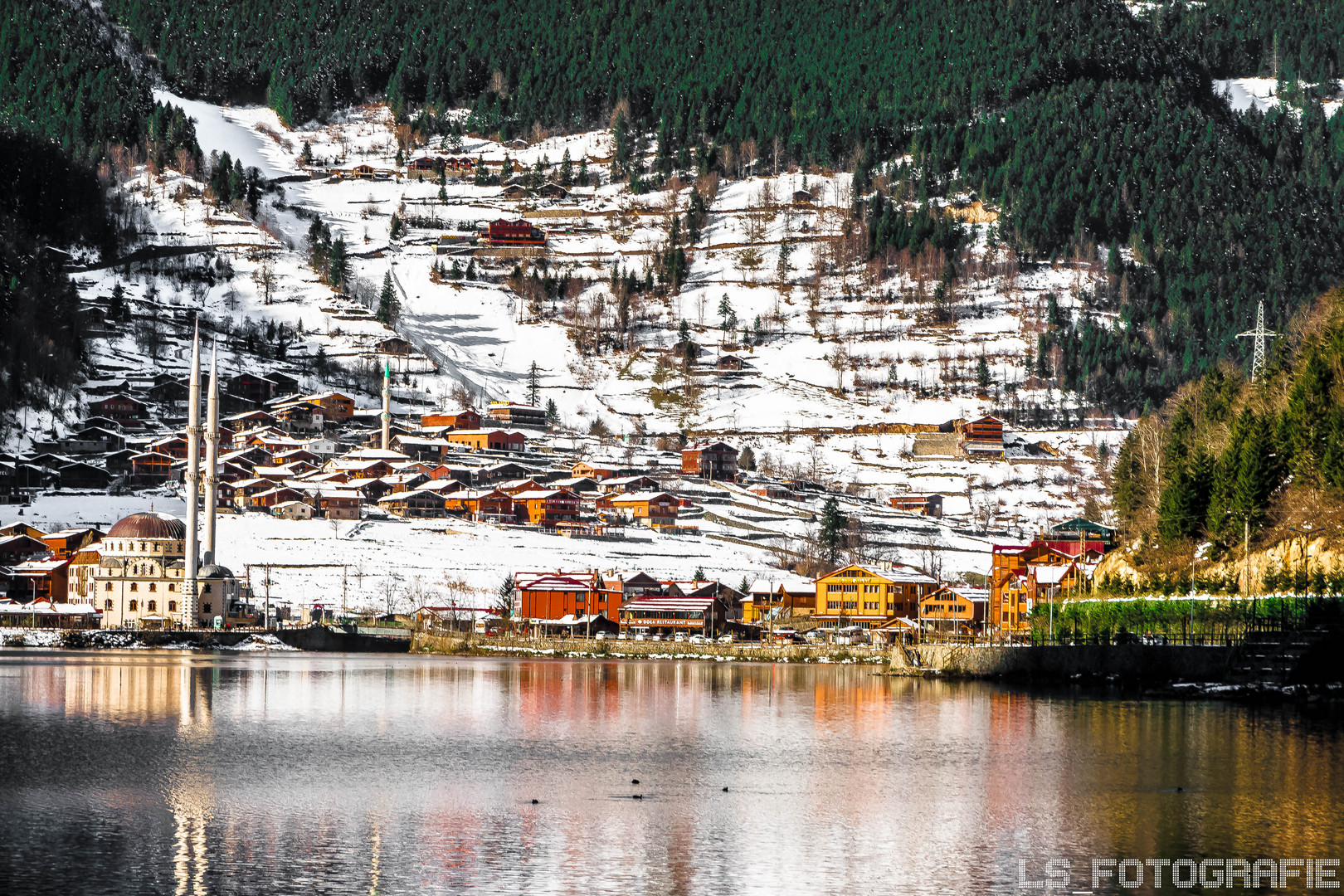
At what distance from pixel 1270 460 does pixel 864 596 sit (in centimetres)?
4722

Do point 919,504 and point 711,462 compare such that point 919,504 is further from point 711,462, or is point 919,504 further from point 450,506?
point 450,506

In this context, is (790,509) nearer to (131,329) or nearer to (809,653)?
(809,653)

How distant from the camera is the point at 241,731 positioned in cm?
4934

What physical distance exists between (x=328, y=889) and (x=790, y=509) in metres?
119

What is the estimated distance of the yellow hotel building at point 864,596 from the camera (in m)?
113

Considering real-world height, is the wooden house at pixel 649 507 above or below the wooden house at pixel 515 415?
below

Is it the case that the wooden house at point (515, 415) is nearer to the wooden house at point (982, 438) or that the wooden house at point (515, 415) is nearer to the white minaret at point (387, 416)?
the white minaret at point (387, 416)

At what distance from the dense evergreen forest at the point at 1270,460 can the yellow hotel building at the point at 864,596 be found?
27.9 metres

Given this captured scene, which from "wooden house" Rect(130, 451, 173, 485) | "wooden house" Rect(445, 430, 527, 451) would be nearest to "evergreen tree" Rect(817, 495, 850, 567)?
"wooden house" Rect(445, 430, 527, 451)

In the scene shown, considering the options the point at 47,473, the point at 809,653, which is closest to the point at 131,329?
the point at 47,473

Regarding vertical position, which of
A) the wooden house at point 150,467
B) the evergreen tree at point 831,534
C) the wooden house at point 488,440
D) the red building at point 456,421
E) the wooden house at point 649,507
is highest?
the red building at point 456,421

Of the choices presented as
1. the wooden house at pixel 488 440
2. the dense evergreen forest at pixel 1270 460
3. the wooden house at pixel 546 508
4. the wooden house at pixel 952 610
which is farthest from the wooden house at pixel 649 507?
the dense evergreen forest at pixel 1270 460

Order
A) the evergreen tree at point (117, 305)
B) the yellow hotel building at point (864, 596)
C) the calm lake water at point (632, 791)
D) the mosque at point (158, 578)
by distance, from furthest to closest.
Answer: the evergreen tree at point (117, 305)
the yellow hotel building at point (864, 596)
the mosque at point (158, 578)
the calm lake water at point (632, 791)

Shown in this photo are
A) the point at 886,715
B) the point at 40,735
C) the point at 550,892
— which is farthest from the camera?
the point at 886,715
